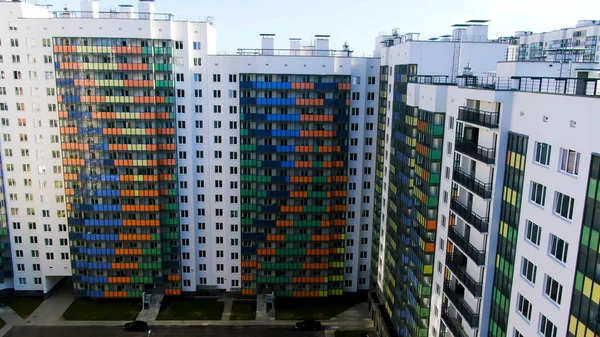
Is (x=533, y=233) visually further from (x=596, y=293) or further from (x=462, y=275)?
(x=462, y=275)

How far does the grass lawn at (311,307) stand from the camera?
79000 mm

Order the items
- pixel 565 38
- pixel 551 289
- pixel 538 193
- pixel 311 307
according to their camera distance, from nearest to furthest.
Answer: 1. pixel 551 289
2. pixel 538 193
3. pixel 311 307
4. pixel 565 38

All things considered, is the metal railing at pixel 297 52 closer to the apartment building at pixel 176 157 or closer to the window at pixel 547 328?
the apartment building at pixel 176 157

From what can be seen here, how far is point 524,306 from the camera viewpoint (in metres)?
35.3

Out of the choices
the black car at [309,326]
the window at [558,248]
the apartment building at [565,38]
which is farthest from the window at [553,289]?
the apartment building at [565,38]

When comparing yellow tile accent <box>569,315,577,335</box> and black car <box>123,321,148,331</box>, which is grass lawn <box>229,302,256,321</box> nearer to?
black car <box>123,321,148,331</box>

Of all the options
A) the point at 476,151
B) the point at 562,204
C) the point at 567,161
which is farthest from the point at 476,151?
the point at 562,204

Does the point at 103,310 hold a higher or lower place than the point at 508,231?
lower

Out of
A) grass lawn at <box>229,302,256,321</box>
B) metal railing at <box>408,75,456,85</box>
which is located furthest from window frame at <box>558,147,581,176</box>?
grass lawn at <box>229,302,256,321</box>

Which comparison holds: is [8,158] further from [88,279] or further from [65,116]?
[88,279]

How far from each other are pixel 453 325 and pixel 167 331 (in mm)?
48587

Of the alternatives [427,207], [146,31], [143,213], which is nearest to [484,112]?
[427,207]

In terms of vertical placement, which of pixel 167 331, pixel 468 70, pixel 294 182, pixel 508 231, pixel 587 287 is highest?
pixel 468 70

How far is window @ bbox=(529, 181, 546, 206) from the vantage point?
33.2 meters
